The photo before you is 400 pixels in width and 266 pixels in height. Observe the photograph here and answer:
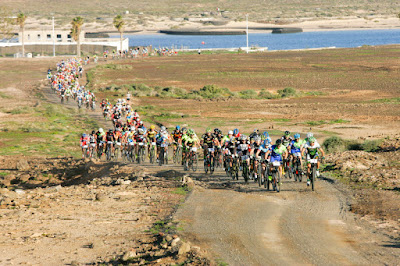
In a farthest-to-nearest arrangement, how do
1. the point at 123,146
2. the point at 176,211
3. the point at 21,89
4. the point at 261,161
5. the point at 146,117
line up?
1. the point at 21,89
2. the point at 146,117
3. the point at 123,146
4. the point at 261,161
5. the point at 176,211

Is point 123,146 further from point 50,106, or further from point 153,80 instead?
point 153,80

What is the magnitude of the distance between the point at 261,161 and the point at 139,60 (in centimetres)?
9648

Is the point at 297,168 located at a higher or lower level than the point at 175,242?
higher

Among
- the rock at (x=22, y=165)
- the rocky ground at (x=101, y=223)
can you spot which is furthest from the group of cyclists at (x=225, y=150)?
the rock at (x=22, y=165)

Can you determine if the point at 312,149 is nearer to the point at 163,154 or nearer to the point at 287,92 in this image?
the point at 163,154

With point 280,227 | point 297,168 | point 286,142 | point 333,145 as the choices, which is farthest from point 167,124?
point 280,227

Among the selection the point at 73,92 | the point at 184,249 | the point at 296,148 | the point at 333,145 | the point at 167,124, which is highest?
the point at 296,148

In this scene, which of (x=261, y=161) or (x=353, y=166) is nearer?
(x=261, y=161)

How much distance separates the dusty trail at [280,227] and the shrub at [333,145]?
10326 millimetres

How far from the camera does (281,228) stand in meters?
17.3

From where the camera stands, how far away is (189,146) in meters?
26.7

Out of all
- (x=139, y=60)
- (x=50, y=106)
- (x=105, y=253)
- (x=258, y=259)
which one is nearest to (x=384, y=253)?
(x=258, y=259)

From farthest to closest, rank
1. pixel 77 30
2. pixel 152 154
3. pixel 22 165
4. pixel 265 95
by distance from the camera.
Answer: pixel 77 30 < pixel 265 95 < pixel 22 165 < pixel 152 154

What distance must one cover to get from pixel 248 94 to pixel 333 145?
98.8 ft
